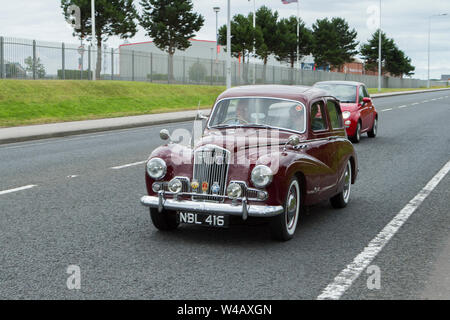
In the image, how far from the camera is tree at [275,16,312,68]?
7569 centimetres

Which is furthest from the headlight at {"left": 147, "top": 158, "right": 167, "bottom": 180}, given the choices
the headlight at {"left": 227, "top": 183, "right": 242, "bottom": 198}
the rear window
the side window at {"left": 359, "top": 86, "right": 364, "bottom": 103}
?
the side window at {"left": 359, "top": 86, "right": 364, "bottom": 103}

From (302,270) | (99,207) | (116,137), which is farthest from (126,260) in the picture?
(116,137)

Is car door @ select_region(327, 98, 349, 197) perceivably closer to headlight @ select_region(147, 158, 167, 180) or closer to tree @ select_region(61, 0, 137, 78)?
headlight @ select_region(147, 158, 167, 180)

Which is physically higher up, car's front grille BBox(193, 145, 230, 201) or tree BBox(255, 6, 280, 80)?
tree BBox(255, 6, 280, 80)

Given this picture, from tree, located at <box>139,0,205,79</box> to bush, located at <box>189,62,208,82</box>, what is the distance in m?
15.9

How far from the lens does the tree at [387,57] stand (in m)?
112

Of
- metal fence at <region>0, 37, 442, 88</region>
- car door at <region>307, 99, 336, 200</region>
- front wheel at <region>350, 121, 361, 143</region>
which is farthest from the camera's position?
metal fence at <region>0, 37, 442, 88</region>

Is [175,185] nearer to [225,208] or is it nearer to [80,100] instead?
[225,208]

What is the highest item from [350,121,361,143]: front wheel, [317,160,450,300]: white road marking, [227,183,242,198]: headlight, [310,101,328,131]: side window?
[310,101,328,131]: side window

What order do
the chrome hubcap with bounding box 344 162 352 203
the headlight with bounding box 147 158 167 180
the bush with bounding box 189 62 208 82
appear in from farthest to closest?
the bush with bounding box 189 62 208 82
the chrome hubcap with bounding box 344 162 352 203
the headlight with bounding box 147 158 167 180

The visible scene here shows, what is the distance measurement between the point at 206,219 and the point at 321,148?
6.18ft

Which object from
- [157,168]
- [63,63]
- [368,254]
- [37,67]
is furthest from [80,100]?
[368,254]

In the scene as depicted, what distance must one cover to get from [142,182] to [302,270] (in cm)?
498
